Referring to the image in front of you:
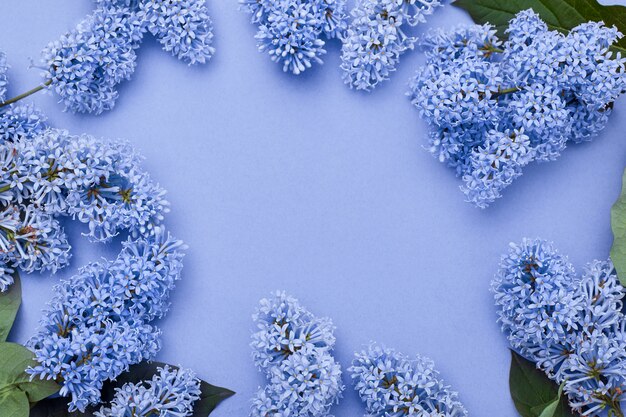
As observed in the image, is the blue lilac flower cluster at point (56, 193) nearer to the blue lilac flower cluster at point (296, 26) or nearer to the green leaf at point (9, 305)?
the green leaf at point (9, 305)

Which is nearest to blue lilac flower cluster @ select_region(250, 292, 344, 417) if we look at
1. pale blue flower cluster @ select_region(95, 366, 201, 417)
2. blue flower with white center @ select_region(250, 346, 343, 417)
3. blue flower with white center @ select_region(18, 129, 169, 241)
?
blue flower with white center @ select_region(250, 346, 343, 417)

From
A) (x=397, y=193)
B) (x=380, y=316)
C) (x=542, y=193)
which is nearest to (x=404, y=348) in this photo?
(x=380, y=316)

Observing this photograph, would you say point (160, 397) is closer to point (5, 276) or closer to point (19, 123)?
point (5, 276)

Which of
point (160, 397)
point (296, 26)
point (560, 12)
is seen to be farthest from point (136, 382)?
point (560, 12)

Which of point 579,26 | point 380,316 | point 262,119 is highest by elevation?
point 579,26

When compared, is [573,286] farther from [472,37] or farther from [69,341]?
[69,341]

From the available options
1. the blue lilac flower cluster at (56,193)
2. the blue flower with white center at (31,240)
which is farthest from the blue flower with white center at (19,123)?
the blue flower with white center at (31,240)

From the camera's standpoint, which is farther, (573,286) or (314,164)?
(314,164)
